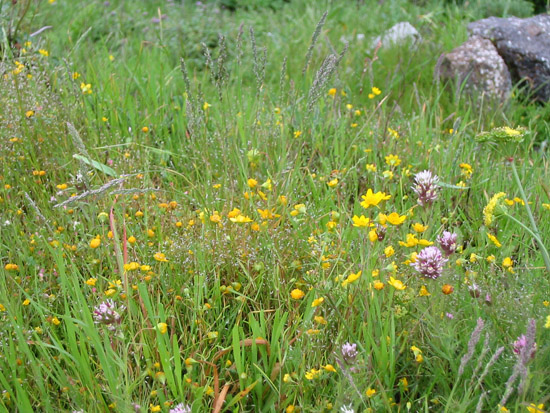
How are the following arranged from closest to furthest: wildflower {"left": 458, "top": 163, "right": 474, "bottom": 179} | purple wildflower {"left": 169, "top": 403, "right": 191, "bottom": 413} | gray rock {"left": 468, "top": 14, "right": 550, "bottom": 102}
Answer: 1. purple wildflower {"left": 169, "top": 403, "right": 191, "bottom": 413}
2. wildflower {"left": 458, "top": 163, "right": 474, "bottom": 179}
3. gray rock {"left": 468, "top": 14, "right": 550, "bottom": 102}

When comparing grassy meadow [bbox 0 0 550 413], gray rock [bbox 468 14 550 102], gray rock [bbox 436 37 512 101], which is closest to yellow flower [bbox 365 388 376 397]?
grassy meadow [bbox 0 0 550 413]

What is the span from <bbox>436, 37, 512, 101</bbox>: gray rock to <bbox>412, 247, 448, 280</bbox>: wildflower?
256cm

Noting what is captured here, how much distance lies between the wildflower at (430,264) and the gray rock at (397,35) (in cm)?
301

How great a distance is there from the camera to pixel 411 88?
3.80m

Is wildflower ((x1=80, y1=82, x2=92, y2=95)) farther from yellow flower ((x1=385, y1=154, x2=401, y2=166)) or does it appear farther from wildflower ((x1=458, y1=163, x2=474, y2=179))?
wildflower ((x1=458, y1=163, x2=474, y2=179))

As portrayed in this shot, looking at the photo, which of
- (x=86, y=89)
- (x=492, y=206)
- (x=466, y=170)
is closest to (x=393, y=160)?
(x=466, y=170)

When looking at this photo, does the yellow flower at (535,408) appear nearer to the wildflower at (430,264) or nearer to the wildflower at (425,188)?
the wildflower at (430,264)

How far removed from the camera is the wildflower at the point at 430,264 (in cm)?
151

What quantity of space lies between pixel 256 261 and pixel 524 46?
3027mm

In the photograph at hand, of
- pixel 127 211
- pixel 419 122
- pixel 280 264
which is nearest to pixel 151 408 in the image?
pixel 280 264

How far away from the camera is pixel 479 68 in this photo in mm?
3842

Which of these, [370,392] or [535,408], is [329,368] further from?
[535,408]

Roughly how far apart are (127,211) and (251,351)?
88 cm

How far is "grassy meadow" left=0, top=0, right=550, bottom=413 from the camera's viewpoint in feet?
4.85
